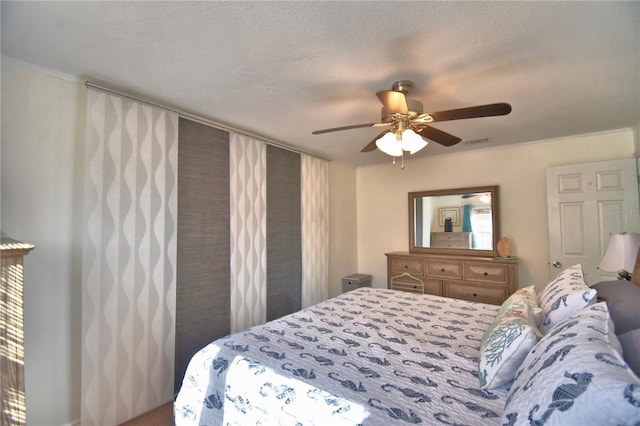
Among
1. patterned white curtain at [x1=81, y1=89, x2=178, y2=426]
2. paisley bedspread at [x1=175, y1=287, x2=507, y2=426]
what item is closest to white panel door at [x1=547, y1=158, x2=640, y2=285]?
paisley bedspread at [x1=175, y1=287, x2=507, y2=426]

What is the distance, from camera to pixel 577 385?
28.2 inches

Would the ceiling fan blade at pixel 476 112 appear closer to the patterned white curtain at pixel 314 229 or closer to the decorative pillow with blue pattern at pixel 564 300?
the decorative pillow with blue pattern at pixel 564 300

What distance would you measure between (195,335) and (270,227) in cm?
127

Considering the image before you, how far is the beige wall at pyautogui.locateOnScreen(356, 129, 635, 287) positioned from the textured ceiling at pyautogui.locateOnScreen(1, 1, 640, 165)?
2.15 feet

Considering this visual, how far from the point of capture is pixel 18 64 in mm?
1659

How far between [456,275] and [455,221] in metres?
0.72

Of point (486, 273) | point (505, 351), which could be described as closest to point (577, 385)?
point (505, 351)

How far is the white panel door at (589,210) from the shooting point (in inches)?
106

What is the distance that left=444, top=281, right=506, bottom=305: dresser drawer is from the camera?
10.3ft

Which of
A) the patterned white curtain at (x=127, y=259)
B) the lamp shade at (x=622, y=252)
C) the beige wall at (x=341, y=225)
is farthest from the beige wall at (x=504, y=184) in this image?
the patterned white curtain at (x=127, y=259)

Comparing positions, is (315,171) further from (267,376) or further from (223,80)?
(267,376)

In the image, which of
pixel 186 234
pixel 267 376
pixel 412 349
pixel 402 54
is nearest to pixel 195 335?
pixel 186 234

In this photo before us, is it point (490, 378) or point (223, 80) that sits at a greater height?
point (223, 80)

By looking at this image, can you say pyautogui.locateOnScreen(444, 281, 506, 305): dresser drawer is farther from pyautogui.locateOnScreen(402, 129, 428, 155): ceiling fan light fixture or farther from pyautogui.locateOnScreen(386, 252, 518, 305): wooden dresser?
pyautogui.locateOnScreen(402, 129, 428, 155): ceiling fan light fixture
